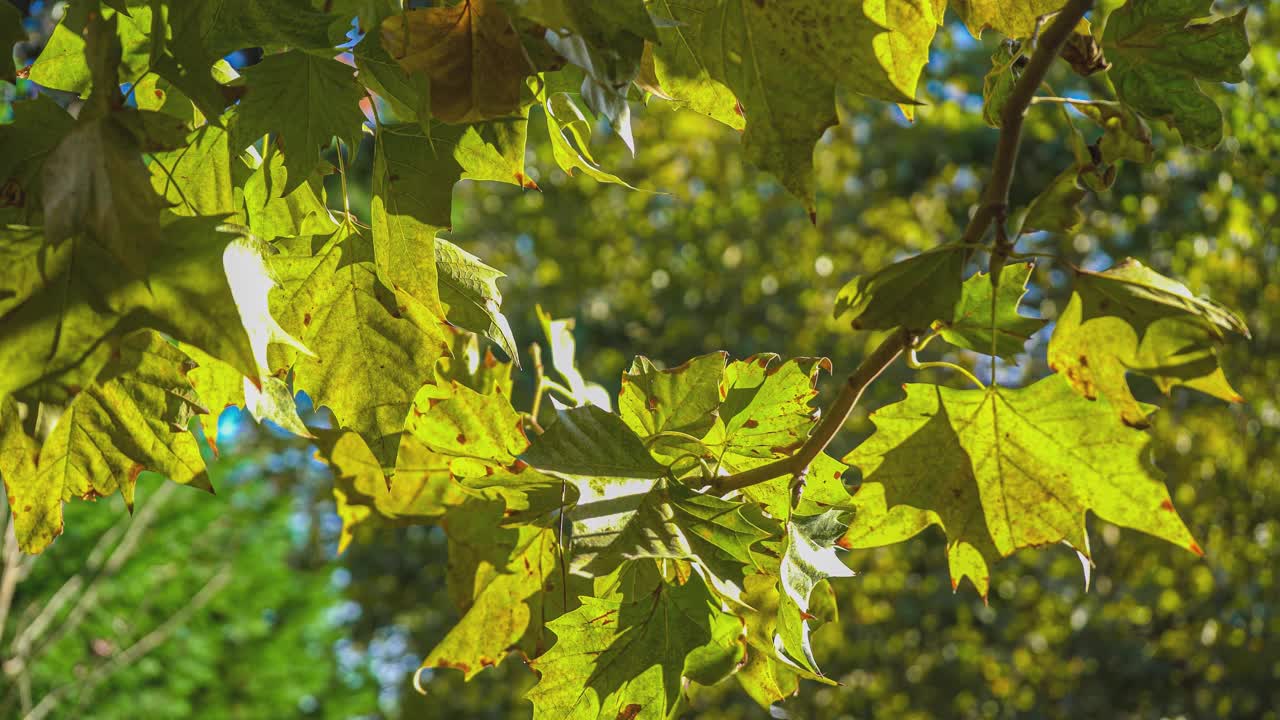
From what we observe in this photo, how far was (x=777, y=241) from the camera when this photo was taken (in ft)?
14.3

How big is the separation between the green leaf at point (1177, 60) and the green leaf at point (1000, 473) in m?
0.16

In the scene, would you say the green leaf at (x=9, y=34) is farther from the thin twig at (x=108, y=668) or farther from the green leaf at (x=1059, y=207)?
the thin twig at (x=108, y=668)

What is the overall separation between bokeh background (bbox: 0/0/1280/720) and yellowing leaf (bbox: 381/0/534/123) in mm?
1881

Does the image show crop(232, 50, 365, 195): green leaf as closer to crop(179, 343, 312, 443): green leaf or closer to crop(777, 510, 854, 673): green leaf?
crop(179, 343, 312, 443): green leaf

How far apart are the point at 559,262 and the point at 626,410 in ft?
14.0

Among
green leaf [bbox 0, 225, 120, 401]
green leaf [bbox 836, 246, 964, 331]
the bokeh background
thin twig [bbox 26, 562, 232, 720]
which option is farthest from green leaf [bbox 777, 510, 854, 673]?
thin twig [bbox 26, 562, 232, 720]

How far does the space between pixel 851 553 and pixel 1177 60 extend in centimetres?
297

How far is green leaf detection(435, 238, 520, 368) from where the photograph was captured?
25.7 inches

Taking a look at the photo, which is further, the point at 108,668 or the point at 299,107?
the point at 108,668

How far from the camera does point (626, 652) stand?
574mm

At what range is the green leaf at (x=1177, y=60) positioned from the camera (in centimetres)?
56

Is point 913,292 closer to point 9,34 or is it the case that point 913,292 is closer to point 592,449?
point 592,449

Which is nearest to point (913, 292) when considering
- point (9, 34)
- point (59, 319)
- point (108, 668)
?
point (59, 319)

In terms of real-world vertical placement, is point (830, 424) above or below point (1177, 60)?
below
